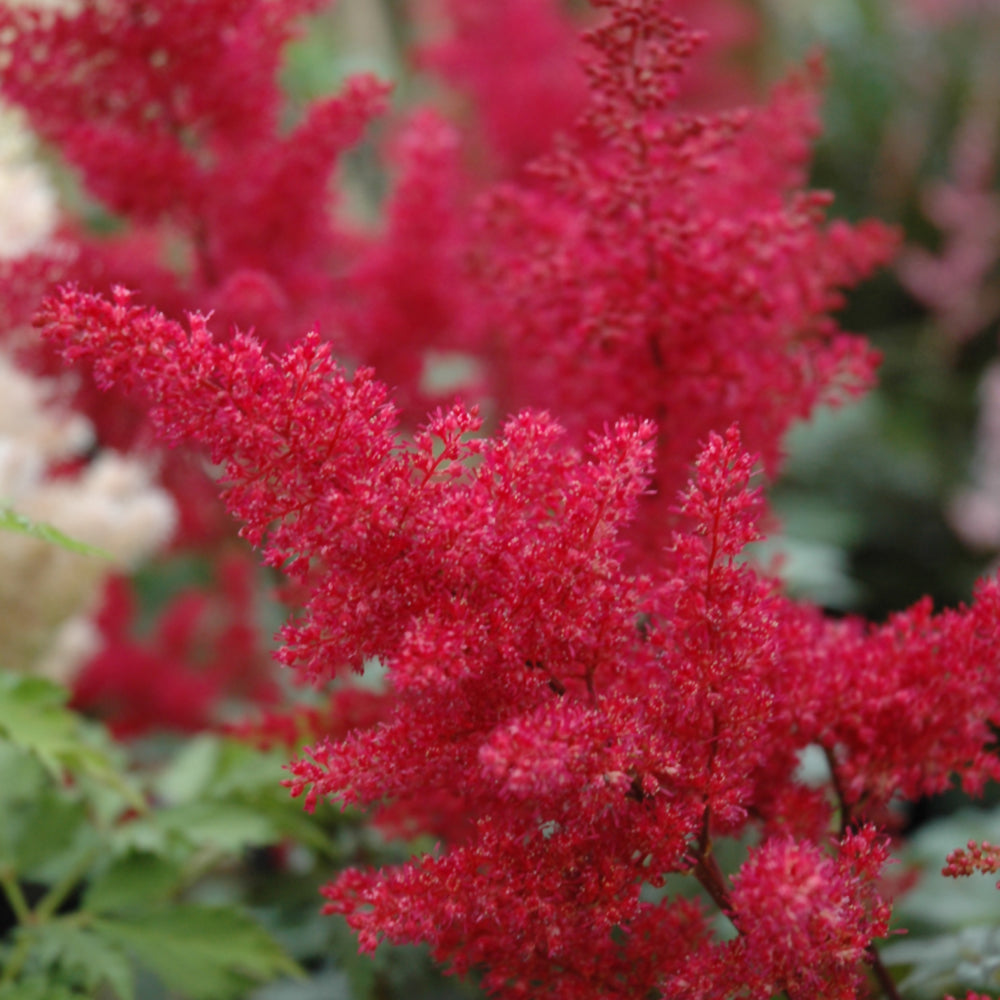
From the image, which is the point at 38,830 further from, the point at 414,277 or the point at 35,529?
the point at 414,277

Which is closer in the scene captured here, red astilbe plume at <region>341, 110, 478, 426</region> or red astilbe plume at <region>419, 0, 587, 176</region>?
red astilbe plume at <region>341, 110, 478, 426</region>

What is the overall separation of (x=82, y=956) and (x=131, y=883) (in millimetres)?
78

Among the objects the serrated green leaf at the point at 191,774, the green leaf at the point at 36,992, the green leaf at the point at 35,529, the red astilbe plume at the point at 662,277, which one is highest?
the red astilbe plume at the point at 662,277

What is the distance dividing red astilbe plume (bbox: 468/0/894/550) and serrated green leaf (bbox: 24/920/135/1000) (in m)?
0.52

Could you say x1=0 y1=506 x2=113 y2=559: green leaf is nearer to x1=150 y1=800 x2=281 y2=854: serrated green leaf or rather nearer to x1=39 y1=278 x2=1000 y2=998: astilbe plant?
x1=39 y1=278 x2=1000 y2=998: astilbe plant

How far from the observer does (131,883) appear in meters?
0.93

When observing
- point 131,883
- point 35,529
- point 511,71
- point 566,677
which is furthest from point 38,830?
point 511,71

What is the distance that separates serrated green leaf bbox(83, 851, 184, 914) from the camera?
91 cm

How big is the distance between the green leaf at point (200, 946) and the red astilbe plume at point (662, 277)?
0.45m

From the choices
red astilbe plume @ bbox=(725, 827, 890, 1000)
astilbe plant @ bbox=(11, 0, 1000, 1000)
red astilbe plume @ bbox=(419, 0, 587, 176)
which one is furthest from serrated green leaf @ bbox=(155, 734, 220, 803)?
red astilbe plume @ bbox=(419, 0, 587, 176)

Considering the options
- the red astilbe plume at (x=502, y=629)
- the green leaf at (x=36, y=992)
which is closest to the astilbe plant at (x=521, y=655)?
the red astilbe plume at (x=502, y=629)

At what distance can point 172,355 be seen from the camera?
0.53m

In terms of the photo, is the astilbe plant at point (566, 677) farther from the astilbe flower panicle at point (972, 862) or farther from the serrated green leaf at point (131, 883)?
the serrated green leaf at point (131, 883)

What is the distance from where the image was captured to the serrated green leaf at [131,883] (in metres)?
0.91
